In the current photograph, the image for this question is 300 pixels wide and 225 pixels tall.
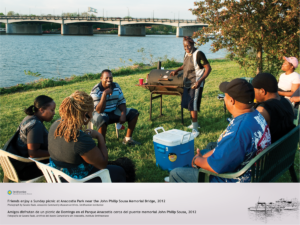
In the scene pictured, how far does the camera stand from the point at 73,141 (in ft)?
6.95

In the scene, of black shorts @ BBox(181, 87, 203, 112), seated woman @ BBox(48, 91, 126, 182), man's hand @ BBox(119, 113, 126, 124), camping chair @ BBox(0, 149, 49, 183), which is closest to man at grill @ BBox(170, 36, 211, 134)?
black shorts @ BBox(181, 87, 203, 112)

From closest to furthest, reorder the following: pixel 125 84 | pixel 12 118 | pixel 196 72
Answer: pixel 196 72 → pixel 12 118 → pixel 125 84

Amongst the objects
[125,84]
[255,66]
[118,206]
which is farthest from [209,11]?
[118,206]

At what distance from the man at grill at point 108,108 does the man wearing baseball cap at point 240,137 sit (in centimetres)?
228

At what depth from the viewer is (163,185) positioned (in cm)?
260

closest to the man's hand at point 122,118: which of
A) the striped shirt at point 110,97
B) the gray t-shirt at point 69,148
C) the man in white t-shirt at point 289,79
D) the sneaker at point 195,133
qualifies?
the striped shirt at point 110,97

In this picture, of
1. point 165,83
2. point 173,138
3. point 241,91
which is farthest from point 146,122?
point 241,91

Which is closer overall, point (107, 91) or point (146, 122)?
point (107, 91)

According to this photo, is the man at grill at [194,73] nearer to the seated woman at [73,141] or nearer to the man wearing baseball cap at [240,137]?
the man wearing baseball cap at [240,137]

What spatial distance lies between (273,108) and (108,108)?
261 cm

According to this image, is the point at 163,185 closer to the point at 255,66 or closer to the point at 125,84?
the point at 255,66

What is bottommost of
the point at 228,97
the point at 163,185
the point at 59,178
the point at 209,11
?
the point at 163,185

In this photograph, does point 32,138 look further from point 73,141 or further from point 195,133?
point 195,133

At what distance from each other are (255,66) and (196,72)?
140 inches
